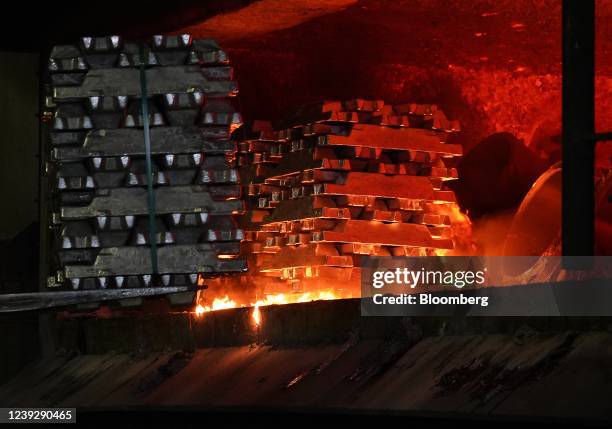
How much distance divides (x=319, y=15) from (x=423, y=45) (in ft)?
5.64

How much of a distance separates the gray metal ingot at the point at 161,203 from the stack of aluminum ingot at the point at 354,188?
2.44 m

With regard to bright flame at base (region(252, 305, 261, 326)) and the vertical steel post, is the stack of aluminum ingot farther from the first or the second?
the vertical steel post

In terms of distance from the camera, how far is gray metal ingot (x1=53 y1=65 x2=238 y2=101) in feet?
28.7

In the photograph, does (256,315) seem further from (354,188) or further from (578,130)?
(578,130)

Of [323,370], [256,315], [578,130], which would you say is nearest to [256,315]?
[256,315]

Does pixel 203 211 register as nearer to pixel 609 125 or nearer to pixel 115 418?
pixel 115 418

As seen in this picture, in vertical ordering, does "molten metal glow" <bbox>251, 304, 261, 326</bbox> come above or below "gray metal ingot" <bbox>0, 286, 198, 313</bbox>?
below

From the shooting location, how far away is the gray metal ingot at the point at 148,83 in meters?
8.75

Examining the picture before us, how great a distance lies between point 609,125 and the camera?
1319 cm

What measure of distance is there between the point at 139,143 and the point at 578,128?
8.44ft

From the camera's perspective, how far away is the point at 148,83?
28.9 ft

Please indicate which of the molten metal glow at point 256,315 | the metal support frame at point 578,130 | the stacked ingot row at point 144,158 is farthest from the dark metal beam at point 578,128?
the molten metal glow at point 256,315

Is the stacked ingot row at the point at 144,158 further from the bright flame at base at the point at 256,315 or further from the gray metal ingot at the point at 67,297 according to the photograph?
the bright flame at base at the point at 256,315

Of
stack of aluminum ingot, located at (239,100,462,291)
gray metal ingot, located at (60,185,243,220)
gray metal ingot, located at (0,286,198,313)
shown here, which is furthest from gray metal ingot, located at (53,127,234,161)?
stack of aluminum ingot, located at (239,100,462,291)
